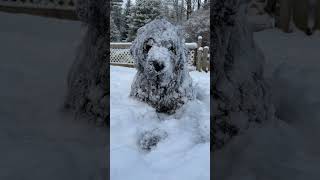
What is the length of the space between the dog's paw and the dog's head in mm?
519

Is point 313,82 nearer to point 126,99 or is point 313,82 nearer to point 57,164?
point 57,164

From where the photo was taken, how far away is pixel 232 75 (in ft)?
5.50

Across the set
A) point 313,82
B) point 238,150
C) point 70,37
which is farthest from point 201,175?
point 70,37

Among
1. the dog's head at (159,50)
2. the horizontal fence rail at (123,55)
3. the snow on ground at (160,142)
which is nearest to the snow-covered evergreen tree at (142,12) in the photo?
the horizontal fence rail at (123,55)

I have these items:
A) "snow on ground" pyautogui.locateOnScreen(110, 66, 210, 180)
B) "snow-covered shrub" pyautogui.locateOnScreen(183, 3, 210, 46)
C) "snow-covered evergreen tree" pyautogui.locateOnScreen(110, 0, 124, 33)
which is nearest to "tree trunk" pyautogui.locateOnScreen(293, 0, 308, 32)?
"snow on ground" pyautogui.locateOnScreen(110, 66, 210, 180)

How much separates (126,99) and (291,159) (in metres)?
2.07

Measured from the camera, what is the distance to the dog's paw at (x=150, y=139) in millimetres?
2527

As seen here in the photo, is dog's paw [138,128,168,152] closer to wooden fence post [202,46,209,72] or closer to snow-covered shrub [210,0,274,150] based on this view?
snow-covered shrub [210,0,274,150]

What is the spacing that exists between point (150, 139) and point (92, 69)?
3.17ft

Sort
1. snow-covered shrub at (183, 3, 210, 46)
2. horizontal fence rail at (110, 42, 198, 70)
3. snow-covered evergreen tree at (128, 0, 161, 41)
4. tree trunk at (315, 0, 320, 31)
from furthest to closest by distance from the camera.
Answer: snow-covered evergreen tree at (128, 0, 161, 41) → snow-covered shrub at (183, 3, 210, 46) → horizontal fence rail at (110, 42, 198, 70) → tree trunk at (315, 0, 320, 31)

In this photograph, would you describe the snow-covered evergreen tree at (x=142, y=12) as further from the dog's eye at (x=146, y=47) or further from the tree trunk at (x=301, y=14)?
the tree trunk at (x=301, y=14)

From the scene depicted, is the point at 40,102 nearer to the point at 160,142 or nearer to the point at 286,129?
the point at 286,129

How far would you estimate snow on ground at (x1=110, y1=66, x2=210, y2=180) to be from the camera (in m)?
1.89

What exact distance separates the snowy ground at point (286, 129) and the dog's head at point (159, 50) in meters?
1.40
